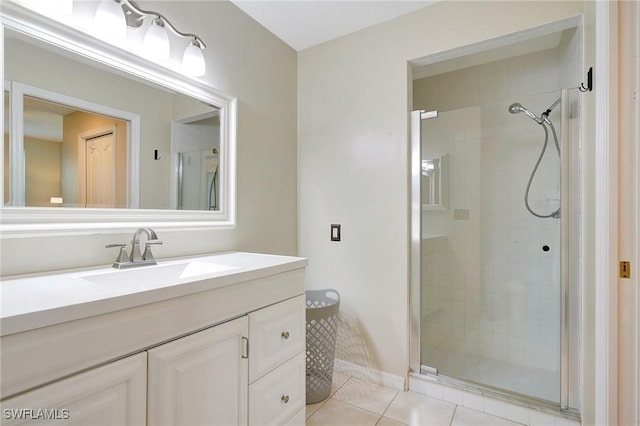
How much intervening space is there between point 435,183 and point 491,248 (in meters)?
0.65

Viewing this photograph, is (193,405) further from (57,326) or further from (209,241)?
(209,241)

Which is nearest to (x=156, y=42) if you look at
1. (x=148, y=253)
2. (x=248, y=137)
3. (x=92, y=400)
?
(x=248, y=137)

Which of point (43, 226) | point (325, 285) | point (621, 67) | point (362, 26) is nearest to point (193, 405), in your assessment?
point (43, 226)

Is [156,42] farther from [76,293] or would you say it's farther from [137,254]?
[76,293]

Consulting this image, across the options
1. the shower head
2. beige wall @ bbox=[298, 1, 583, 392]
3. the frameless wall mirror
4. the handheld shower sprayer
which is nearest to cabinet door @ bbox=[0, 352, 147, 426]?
beige wall @ bbox=[298, 1, 583, 392]

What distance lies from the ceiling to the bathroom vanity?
1530mm

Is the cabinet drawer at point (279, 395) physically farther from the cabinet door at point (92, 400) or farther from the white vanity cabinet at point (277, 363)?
the cabinet door at point (92, 400)

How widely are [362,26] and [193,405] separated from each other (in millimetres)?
2241

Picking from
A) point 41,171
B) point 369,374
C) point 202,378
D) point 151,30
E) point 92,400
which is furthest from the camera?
point 369,374

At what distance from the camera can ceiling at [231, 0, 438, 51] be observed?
1821 mm

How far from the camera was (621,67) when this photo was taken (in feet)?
3.55

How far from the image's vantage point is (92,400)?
74cm

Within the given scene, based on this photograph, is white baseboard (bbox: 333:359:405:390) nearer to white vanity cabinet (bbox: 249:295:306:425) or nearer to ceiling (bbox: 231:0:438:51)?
white vanity cabinet (bbox: 249:295:306:425)

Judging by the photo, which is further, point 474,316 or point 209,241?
point 474,316
